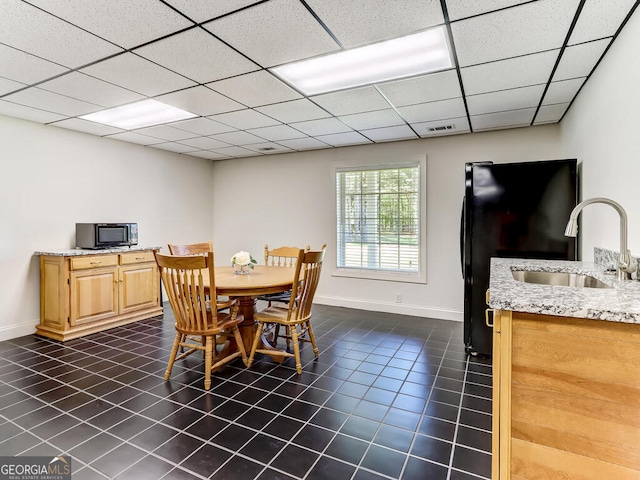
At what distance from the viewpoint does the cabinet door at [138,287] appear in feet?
13.7

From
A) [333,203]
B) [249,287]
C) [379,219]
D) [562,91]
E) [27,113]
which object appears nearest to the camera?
[249,287]

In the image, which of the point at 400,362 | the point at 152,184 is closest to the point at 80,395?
the point at 400,362

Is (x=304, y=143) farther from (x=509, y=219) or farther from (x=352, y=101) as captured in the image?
(x=509, y=219)

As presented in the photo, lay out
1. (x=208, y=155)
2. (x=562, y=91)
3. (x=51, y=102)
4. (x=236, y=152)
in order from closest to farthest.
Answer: (x=562, y=91) → (x=51, y=102) → (x=236, y=152) → (x=208, y=155)

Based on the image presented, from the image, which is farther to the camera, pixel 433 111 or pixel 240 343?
pixel 433 111

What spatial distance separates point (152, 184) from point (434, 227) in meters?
4.06

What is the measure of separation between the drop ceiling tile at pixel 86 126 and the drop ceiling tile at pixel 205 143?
84 centimetres

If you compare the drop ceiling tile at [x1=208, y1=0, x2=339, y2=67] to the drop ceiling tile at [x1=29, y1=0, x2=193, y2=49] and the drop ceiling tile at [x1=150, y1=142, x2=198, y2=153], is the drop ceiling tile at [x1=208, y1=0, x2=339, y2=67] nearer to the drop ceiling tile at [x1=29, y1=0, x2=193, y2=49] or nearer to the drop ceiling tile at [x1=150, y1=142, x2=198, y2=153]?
the drop ceiling tile at [x1=29, y1=0, x2=193, y2=49]

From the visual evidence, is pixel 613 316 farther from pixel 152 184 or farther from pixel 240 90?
pixel 152 184

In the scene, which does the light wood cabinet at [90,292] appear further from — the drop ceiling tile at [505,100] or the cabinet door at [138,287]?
the drop ceiling tile at [505,100]

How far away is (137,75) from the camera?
2.54m

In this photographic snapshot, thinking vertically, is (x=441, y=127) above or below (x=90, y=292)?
above

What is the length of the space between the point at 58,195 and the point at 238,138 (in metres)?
2.20

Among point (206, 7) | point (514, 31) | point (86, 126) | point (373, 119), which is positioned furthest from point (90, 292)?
point (514, 31)
